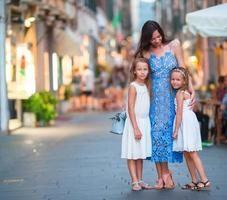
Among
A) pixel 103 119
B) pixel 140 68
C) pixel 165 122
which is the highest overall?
pixel 140 68

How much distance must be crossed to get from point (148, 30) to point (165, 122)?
1131mm

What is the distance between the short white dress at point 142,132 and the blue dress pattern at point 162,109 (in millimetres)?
70

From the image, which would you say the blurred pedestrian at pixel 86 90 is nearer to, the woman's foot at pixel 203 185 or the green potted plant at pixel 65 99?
the green potted plant at pixel 65 99

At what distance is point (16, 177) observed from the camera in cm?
1305

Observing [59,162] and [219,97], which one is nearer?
[59,162]

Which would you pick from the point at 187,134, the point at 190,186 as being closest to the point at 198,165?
the point at 190,186

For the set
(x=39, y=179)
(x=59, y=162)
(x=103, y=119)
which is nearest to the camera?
(x=39, y=179)

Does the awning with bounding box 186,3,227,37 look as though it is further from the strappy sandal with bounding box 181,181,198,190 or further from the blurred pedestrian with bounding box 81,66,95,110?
the blurred pedestrian with bounding box 81,66,95,110

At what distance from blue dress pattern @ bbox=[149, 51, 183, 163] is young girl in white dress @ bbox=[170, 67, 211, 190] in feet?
0.32

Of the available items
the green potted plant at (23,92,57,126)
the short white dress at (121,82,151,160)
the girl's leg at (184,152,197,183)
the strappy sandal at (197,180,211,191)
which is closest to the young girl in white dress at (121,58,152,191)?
the short white dress at (121,82,151,160)

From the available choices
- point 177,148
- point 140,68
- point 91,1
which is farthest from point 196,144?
point 91,1

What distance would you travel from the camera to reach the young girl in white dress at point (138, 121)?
10.8 m

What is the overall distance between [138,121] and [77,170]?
300 cm

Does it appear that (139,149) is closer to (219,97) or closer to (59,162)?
(59,162)
